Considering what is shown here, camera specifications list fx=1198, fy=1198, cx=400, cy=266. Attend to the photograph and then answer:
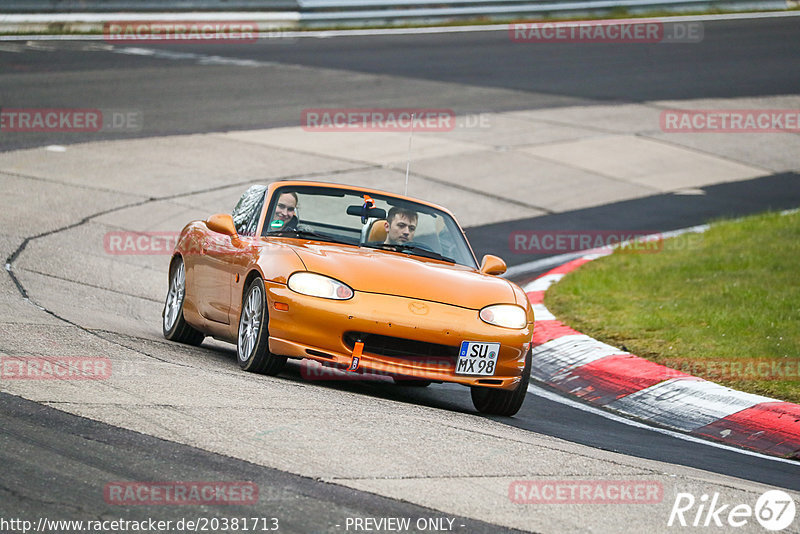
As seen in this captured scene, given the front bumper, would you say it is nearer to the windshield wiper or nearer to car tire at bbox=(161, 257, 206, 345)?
the windshield wiper

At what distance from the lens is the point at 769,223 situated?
50.0 feet

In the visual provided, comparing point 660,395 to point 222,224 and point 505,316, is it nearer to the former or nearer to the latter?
point 505,316

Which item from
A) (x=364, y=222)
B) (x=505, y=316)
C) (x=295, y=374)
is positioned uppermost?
(x=364, y=222)

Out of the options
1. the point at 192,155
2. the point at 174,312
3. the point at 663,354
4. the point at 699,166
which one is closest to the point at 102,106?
the point at 192,155

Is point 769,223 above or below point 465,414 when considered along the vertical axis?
above

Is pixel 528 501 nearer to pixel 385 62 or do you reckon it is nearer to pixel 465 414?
pixel 465 414

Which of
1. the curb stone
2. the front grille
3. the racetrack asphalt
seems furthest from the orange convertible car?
the curb stone

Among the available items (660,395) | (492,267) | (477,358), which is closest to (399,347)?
(477,358)

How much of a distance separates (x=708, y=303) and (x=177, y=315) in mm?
4947

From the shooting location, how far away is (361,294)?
7.27 meters

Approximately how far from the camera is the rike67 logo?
504 centimetres

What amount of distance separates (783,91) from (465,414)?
68.5ft

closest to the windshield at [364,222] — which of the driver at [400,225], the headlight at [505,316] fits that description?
the driver at [400,225]

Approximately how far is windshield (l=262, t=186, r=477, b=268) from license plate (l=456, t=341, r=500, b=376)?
1.23 m
